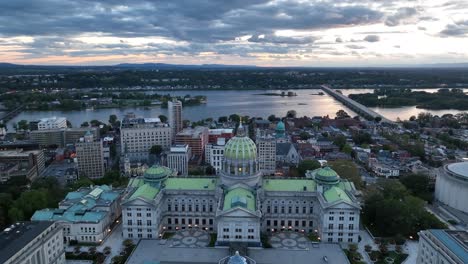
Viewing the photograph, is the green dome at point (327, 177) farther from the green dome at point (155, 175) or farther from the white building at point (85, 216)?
the white building at point (85, 216)

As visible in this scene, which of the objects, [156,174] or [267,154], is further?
[267,154]

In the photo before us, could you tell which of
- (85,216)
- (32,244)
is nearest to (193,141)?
(85,216)

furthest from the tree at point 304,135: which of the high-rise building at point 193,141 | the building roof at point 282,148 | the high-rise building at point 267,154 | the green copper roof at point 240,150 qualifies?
the green copper roof at point 240,150

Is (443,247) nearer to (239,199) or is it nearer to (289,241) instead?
(289,241)

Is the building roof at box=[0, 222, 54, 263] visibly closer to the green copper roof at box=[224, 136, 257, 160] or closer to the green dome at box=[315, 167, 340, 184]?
the green copper roof at box=[224, 136, 257, 160]

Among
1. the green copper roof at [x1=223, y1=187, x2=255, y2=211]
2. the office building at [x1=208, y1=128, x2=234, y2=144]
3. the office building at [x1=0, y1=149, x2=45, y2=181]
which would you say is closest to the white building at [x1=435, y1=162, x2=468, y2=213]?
the green copper roof at [x1=223, y1=187, x2=255, y2=211]

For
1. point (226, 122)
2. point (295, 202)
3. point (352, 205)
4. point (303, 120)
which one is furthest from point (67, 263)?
point (303, 120)
